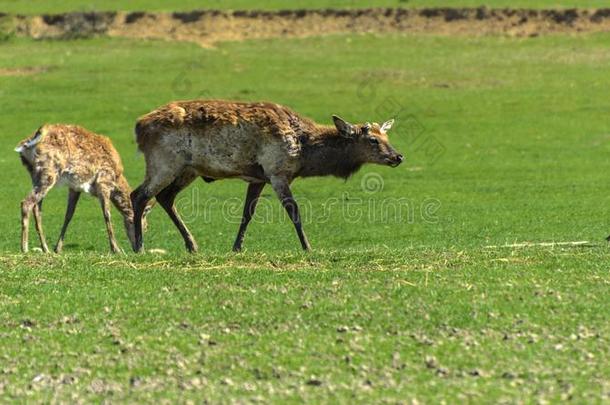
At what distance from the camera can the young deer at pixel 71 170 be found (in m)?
19.4

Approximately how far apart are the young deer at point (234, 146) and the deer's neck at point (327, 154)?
0.6 inches

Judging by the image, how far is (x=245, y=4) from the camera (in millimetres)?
58719

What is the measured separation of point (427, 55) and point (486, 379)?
40.3 meters

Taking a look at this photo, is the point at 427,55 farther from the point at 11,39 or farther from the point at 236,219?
the point at 236,219

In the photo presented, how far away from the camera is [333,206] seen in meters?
27.2

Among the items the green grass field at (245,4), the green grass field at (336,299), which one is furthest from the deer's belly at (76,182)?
the green grass field at (245,4)

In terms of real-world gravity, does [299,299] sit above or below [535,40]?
above

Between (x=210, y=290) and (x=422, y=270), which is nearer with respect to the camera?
(x=210, y=290)

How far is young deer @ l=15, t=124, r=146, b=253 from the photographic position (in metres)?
19.4

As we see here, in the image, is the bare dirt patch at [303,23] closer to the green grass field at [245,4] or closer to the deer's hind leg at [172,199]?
the green grass field at [245,4]

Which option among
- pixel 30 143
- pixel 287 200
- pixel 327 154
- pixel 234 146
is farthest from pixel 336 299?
pixel 30 143

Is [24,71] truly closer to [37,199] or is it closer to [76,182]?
[76,182]

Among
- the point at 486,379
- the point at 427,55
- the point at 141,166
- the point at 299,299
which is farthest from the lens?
the point at 427,55

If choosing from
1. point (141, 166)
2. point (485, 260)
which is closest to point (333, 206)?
point (141, 166)
